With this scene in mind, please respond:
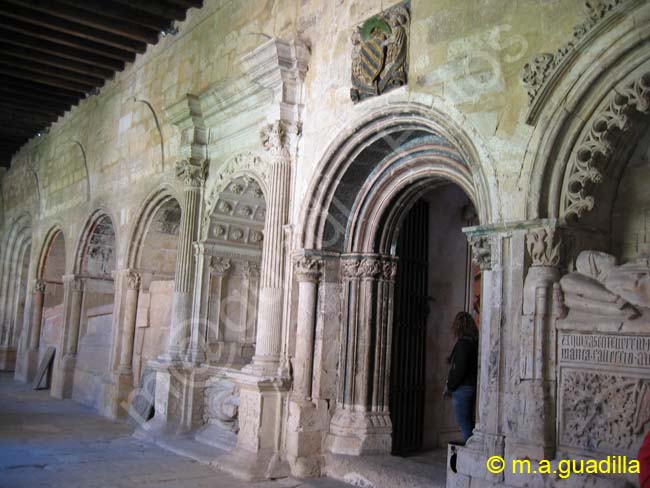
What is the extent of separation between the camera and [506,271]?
14.0 ft

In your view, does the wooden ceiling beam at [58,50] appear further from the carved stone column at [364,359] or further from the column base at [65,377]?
the carved stone column at [364,359]

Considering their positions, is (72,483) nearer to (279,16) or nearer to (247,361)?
(247,361)

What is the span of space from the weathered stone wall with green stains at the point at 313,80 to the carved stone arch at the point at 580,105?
0.14 meters

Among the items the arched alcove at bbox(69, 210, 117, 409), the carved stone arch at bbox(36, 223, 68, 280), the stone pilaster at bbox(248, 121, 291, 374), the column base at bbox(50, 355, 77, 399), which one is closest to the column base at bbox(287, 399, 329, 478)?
the stone pilaster at bbox(248, 121, 291, 374)

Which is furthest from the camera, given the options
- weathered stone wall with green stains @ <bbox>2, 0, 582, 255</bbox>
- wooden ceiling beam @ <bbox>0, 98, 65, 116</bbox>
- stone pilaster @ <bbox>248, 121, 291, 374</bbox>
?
wooden ceiling beam @ <bbox>0, 98, 65, 116</bbox>

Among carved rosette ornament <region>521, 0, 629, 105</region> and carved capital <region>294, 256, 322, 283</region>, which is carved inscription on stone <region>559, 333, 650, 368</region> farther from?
carved capital <region>294, 256, 322, 283</region>

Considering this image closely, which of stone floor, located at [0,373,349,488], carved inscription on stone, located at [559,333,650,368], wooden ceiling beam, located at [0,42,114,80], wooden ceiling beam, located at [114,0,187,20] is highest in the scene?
wooden ceiling beam, located at [114,0,187,20]

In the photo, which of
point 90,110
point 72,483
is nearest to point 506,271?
point 72,483

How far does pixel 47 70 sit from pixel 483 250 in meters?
8.68

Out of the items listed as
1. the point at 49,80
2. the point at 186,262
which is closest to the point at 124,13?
the point at 49,80

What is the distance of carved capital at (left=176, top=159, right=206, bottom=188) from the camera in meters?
7.85

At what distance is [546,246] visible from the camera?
13.4 feet

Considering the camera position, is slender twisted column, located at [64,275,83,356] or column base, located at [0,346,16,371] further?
column base, located at [0,346,16,371]

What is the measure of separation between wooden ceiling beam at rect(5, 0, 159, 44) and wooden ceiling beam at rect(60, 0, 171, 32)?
0.32 ft
